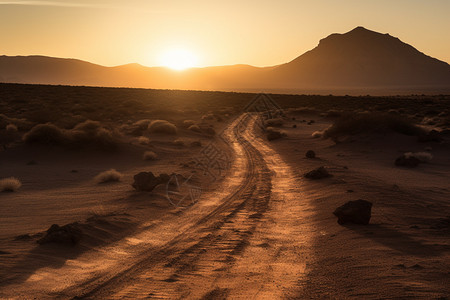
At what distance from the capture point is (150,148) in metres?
23.5

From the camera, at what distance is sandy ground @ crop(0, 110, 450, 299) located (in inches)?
261

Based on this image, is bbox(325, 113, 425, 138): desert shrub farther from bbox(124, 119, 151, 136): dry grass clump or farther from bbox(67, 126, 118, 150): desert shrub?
bbox(67, 126, 118, 150): desert shrub

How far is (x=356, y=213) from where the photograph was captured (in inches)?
387

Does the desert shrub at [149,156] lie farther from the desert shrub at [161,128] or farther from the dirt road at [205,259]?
the desert shrub at [161,128]

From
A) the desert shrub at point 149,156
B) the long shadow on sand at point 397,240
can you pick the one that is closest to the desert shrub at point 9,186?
the desert shrub at point 149,156

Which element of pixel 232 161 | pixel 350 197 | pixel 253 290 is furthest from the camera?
pixel 232 161

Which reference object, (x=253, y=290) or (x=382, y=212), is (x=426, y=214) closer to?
(x=382, y=212)

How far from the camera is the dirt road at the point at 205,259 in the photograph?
6.54m

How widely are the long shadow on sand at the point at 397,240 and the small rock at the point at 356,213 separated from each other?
0.16 m

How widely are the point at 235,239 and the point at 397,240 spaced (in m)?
3.70

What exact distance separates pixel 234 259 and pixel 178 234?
2.17m

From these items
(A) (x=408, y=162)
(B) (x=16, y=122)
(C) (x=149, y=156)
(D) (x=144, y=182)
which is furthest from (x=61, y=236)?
(B) (x=16, y=122)

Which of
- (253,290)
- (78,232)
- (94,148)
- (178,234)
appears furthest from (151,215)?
(94,148)

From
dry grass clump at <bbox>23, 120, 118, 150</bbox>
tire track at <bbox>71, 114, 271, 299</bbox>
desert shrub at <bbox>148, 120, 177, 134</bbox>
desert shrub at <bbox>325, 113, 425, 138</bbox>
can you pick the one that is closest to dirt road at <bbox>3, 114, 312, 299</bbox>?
tire track at <bbox>71, 114, 271, 299</bbox>
